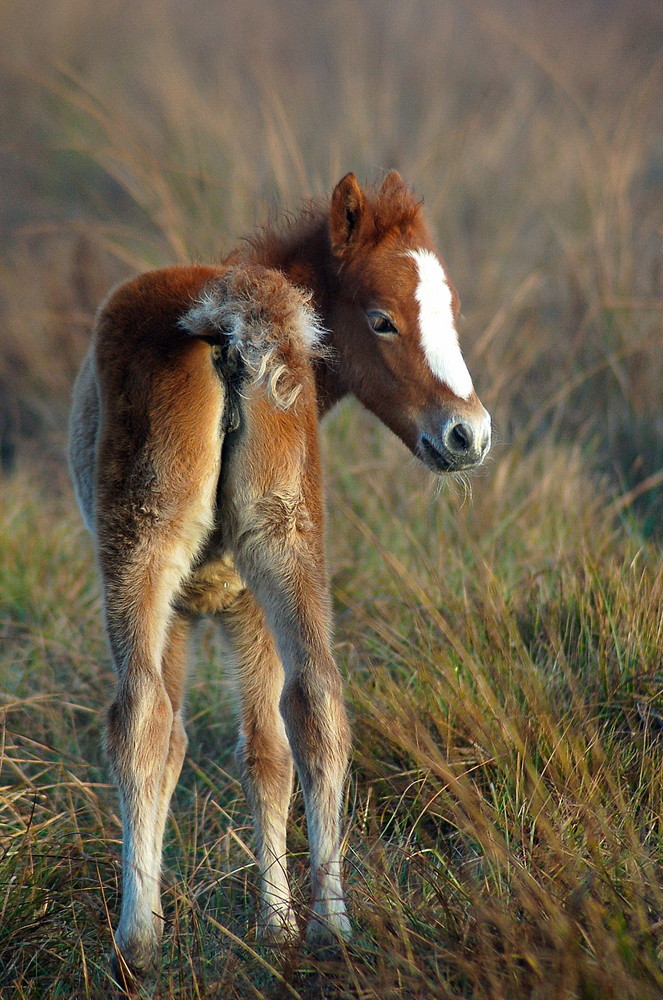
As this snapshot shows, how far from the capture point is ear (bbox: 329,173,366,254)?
2.91 meters

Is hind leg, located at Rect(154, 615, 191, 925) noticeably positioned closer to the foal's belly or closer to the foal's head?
the foal's belly

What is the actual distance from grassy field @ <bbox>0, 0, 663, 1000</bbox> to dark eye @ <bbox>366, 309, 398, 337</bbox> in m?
0.90

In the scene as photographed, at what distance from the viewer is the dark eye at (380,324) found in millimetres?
2793

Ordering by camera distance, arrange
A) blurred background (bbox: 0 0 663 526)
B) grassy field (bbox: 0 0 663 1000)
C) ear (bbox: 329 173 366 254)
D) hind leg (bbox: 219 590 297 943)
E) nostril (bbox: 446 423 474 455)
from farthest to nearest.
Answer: blurred background (bbox: 0 0 663 526) < ear (bbox: 329 173 366 254) < hind leg (bbox: 219 590 297 943) < nostril (bbox: 446 423 474 455) < grassy field (bbox: 0 0 663 1000)

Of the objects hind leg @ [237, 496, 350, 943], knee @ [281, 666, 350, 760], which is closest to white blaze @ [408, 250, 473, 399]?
hind leg @ [237, 496, 350, 943]

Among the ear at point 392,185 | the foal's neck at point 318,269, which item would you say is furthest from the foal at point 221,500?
→ the ear at point 392,185

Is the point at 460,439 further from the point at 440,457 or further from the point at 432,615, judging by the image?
the point at 432,615

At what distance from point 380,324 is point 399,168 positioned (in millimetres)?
3339

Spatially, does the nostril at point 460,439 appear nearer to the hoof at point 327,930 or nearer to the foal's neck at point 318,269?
the foal's neck at point 318,269

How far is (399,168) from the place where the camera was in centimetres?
584

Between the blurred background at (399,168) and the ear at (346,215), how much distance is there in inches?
40.3

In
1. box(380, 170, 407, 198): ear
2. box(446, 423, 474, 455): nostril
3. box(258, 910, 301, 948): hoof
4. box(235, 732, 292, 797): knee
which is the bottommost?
box(258, 910, 301, 948): hoof

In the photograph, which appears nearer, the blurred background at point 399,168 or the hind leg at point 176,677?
the hind leg at point 176,677

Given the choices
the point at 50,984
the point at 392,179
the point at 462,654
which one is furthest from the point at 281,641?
the point at 392,179
